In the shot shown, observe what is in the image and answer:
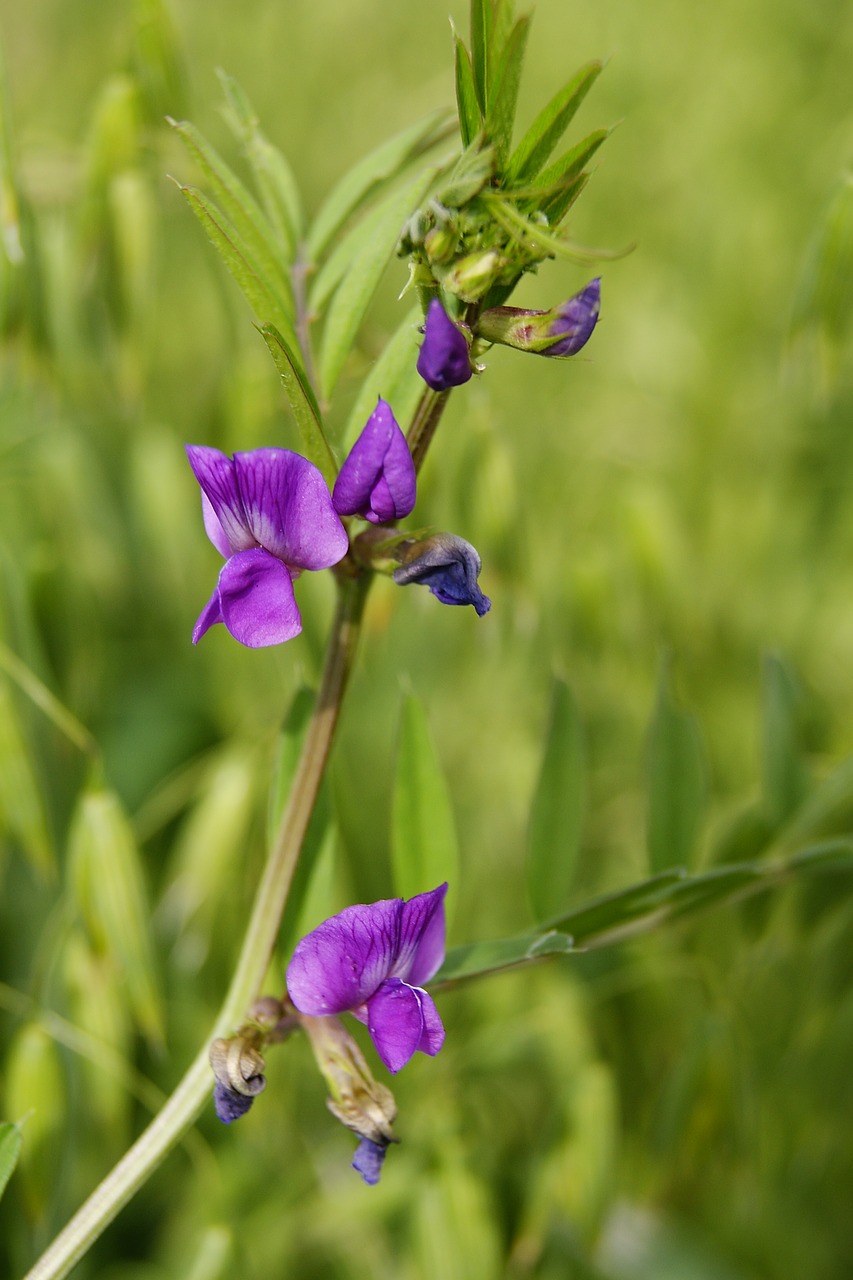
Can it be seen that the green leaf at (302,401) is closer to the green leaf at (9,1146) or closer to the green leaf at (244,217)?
the green leaf at (244,217)

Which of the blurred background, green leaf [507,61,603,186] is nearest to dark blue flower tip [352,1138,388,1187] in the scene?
the blurred background

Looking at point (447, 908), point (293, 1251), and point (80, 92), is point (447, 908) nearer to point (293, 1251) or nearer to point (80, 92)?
point (293, 1251)

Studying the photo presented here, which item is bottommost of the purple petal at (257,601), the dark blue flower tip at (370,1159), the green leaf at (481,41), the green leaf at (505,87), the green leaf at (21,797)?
the dark blue flower tip at (370,1159)

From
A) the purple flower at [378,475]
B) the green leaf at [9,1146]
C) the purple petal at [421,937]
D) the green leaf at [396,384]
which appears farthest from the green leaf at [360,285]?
the green leaf at [9,1146]

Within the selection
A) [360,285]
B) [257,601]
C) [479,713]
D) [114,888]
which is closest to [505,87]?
[360,285]

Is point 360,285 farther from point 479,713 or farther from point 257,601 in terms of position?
point 479,713
